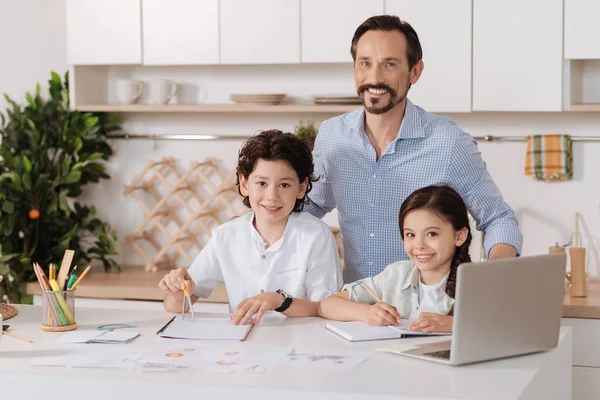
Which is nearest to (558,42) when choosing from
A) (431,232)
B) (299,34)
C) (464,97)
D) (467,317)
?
(464,97)

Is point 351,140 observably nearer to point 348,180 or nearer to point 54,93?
point 348,180

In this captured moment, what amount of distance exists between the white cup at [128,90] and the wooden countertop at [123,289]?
773mm

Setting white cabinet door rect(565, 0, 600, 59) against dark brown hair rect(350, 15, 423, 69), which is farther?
white cabinet door rect(565, 0, 600, 59)

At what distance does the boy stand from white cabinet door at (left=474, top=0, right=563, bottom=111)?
1.29 m

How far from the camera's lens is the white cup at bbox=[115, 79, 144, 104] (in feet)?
13.2

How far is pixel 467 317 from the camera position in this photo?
5.93 feet

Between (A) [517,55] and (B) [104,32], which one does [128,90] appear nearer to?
(B) [104,32]

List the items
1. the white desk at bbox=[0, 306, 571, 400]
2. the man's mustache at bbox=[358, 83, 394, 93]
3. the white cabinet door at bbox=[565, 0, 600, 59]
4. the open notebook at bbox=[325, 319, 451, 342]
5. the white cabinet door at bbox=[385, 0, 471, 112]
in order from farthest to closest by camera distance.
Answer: the white cabinet door at bbox=[385, 0, 471, 112], the white cabinet door at bbox=[565, 0, 600, 59], the man's mustache at bbox=[358, 83, 394, 93], the open notebook at bbox=[325, 319, 451, 342], the white desk at bbox=[0, 306, 571, 400]

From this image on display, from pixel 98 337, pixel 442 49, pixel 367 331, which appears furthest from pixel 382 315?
pixel 442 49

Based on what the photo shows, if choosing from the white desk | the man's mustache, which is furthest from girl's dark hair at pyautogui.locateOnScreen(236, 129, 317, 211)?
the white desk

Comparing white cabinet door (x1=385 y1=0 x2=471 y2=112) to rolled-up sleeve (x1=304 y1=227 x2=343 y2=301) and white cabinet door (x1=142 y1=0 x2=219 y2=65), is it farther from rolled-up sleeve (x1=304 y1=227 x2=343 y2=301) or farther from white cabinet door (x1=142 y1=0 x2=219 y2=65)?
rolled-up sleeve (x1=304 y1=227 x2=343 y2=301)

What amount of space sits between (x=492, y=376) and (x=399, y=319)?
1.57ft

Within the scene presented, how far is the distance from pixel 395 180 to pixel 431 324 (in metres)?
0.75

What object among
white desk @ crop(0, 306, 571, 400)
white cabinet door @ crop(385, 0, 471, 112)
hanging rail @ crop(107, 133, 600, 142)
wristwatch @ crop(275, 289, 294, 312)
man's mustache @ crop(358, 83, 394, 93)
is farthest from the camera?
hanging rail @ crop(107, 133, 600, 142)
